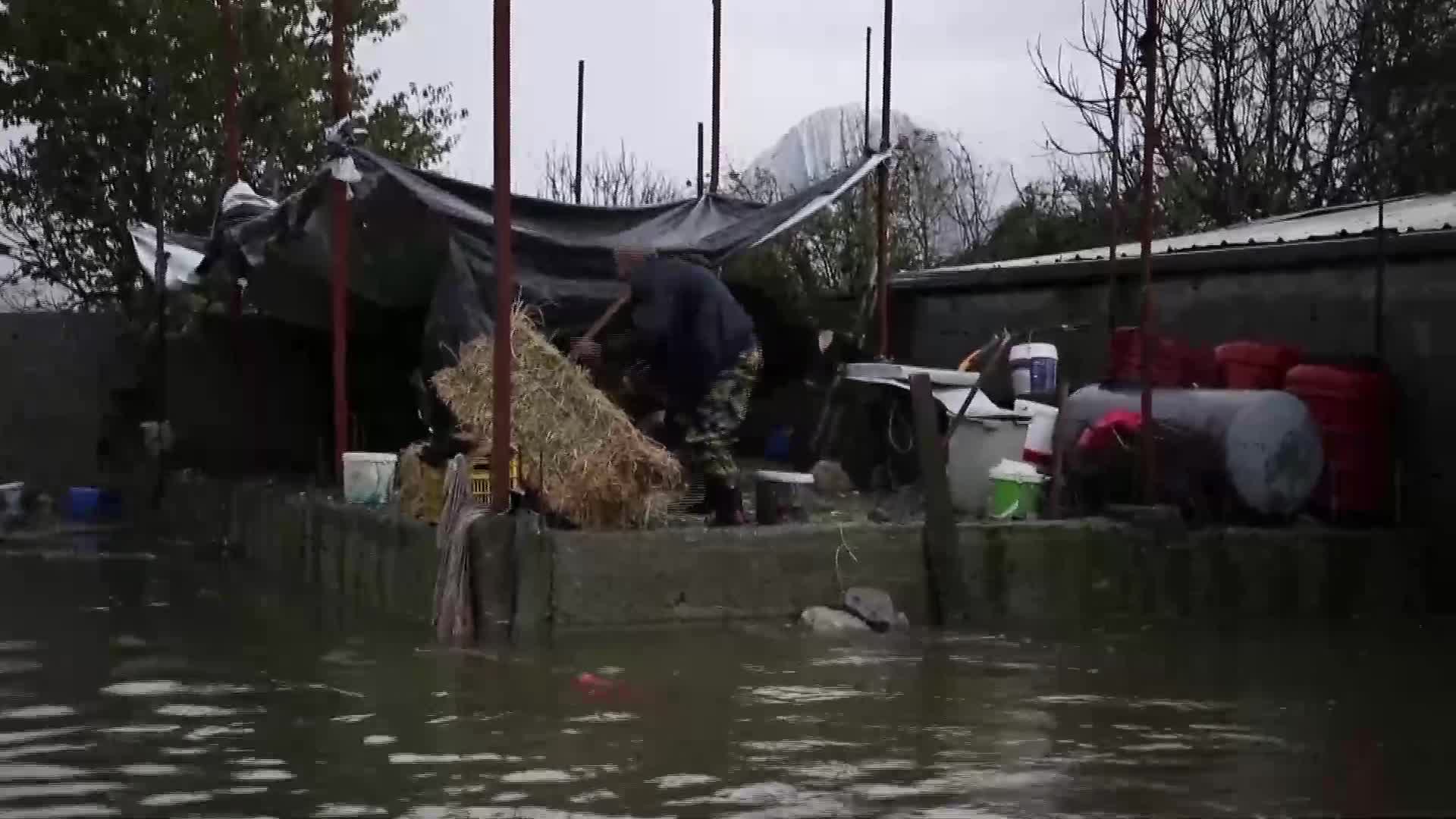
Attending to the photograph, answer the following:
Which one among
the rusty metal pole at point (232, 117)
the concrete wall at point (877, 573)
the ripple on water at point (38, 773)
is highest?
the rusty metal pole at point (232, 117)

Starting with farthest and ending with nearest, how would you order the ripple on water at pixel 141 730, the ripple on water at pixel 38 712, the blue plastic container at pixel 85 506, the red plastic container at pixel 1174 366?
1. the blue plastic container at pixel 85 506
2. the red plastic container at pixel 1174 366
3. the ripple on water at pixel 38 712
4. the ripple on water at pixel 141 730

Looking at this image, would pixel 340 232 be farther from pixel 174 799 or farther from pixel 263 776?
pixel 174 799

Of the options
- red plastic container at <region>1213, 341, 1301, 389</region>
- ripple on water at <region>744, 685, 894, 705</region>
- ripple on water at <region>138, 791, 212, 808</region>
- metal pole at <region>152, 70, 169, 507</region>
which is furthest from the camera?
metal pole at <region>152, 70, 169, 507</region>

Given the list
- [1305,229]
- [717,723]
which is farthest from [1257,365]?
[717,723]

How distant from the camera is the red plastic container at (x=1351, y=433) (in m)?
10.6

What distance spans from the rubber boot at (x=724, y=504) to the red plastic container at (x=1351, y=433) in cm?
372

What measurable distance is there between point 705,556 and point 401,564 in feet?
6.29

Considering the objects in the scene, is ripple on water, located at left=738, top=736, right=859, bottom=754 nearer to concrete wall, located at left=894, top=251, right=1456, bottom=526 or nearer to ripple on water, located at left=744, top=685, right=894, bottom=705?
ripple on water, located at left=744, top=685, right=894, bottom=705

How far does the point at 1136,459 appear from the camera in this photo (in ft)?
33.8

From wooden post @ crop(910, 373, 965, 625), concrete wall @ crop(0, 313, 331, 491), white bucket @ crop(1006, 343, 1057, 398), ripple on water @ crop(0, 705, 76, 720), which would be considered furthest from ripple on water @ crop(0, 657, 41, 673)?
concrete wall @ crop(0, 313, 331, 491)

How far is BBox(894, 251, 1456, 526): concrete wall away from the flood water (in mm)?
1372

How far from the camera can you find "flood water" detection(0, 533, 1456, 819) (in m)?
5.73

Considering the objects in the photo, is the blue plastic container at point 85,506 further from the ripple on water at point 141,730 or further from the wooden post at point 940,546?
the ripple on water at point 141,730

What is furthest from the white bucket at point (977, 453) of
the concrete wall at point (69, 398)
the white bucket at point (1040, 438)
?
the concrete wall at point (69, 398)
